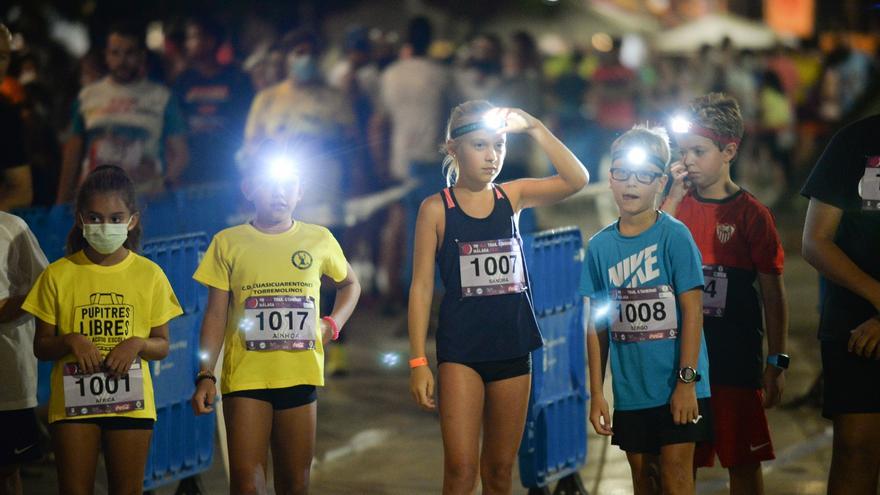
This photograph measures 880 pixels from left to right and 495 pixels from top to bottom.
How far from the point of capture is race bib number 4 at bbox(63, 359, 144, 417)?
18.2 feet

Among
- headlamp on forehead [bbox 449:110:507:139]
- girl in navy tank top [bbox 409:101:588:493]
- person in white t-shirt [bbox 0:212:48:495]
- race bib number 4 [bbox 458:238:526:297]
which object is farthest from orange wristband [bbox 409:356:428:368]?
person in white t-shirt [bbox 0:212:48:495]

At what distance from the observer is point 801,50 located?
2758 centimetres

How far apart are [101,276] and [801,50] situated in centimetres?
2360

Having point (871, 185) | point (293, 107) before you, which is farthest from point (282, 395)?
point (293, 107)

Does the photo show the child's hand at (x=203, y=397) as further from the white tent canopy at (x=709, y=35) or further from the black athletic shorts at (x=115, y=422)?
the white tent canopy at (x=709, y=35)

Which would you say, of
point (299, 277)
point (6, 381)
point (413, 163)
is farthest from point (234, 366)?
point (413, 163)

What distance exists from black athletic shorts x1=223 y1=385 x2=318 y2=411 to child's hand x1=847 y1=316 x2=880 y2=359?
2.04m

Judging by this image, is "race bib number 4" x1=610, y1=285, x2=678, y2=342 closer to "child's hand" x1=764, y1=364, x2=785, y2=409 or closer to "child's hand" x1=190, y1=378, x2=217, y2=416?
"child's hand" x1=764, y1=364, x2=785, y2=409

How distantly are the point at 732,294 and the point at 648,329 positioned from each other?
Answer: 59 cm

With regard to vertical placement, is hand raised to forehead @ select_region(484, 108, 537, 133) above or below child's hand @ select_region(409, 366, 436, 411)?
above

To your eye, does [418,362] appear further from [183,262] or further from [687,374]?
[183,262]

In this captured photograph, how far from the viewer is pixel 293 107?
1131cm

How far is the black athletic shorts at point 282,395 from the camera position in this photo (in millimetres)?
5742

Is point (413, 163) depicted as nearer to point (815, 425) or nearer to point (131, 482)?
point (815, 425)
